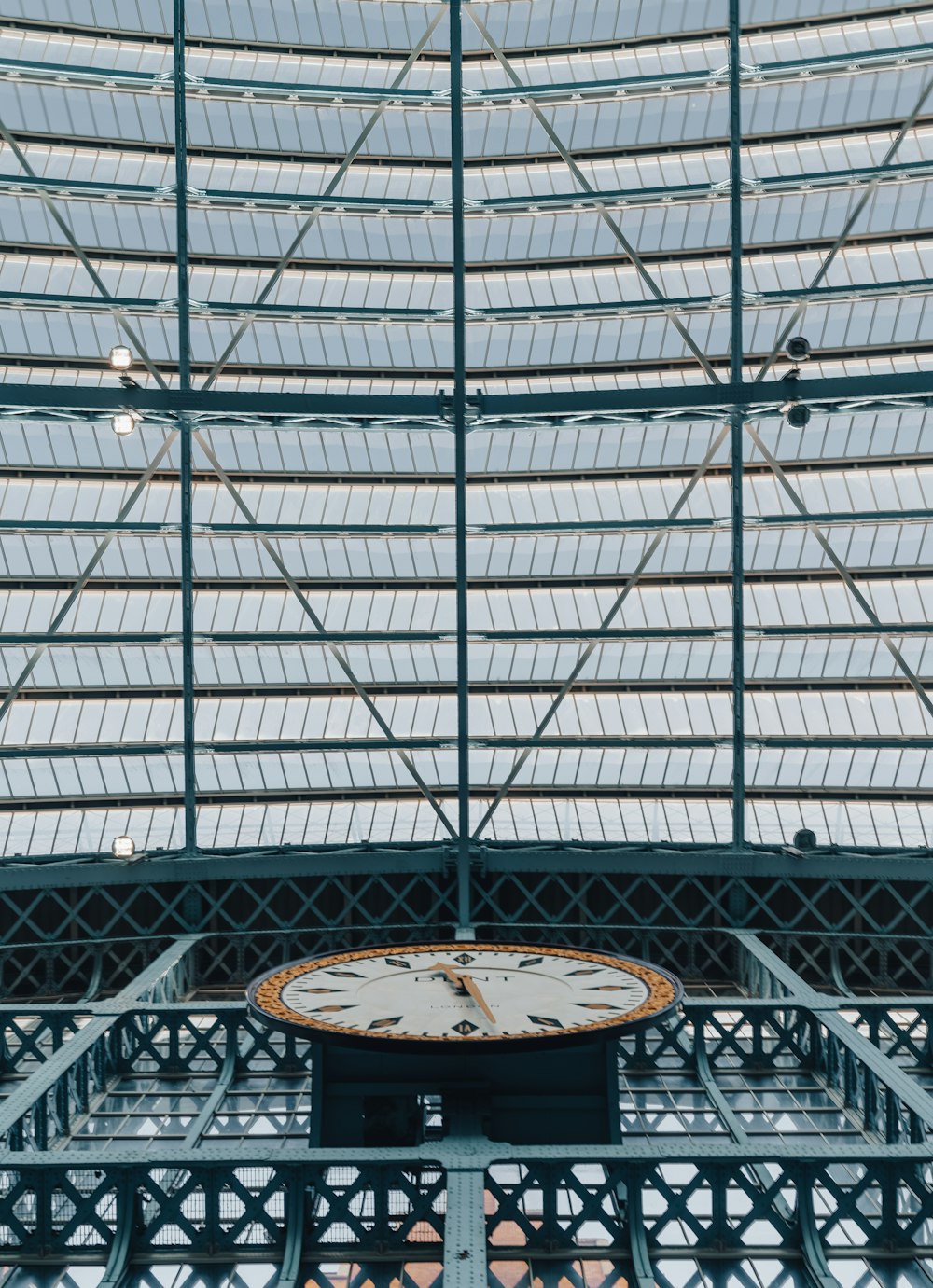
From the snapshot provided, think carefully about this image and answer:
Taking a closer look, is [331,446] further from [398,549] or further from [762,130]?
[762,130]

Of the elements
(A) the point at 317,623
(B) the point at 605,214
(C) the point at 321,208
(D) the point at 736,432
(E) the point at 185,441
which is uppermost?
(C) the point at 321,208

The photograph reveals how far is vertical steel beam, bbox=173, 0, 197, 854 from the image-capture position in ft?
85.3

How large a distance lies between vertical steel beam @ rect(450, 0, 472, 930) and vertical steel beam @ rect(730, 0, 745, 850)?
5.19 metres

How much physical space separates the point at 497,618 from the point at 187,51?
13.8 m

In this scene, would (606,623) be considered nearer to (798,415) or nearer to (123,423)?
(798,415)

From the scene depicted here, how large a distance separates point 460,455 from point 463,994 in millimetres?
11999

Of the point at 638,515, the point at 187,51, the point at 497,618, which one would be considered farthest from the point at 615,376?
the point at 187,51

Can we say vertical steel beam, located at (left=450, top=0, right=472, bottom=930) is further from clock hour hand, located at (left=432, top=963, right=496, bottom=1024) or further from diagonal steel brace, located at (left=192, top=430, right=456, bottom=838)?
clock hour hand, located at (left=432, top=963, right=496, bottom=1024)

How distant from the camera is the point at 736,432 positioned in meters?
27.3

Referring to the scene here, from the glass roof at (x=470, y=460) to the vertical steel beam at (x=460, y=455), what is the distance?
18.3 inches

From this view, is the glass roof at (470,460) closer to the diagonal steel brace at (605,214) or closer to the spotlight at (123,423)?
the diagonal steel brace at (605,214)

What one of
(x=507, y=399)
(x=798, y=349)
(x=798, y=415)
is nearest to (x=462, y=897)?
(x=507, y=399)

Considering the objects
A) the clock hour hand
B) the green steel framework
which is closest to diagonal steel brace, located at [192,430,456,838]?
the green steel framework

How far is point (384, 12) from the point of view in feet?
96.0
